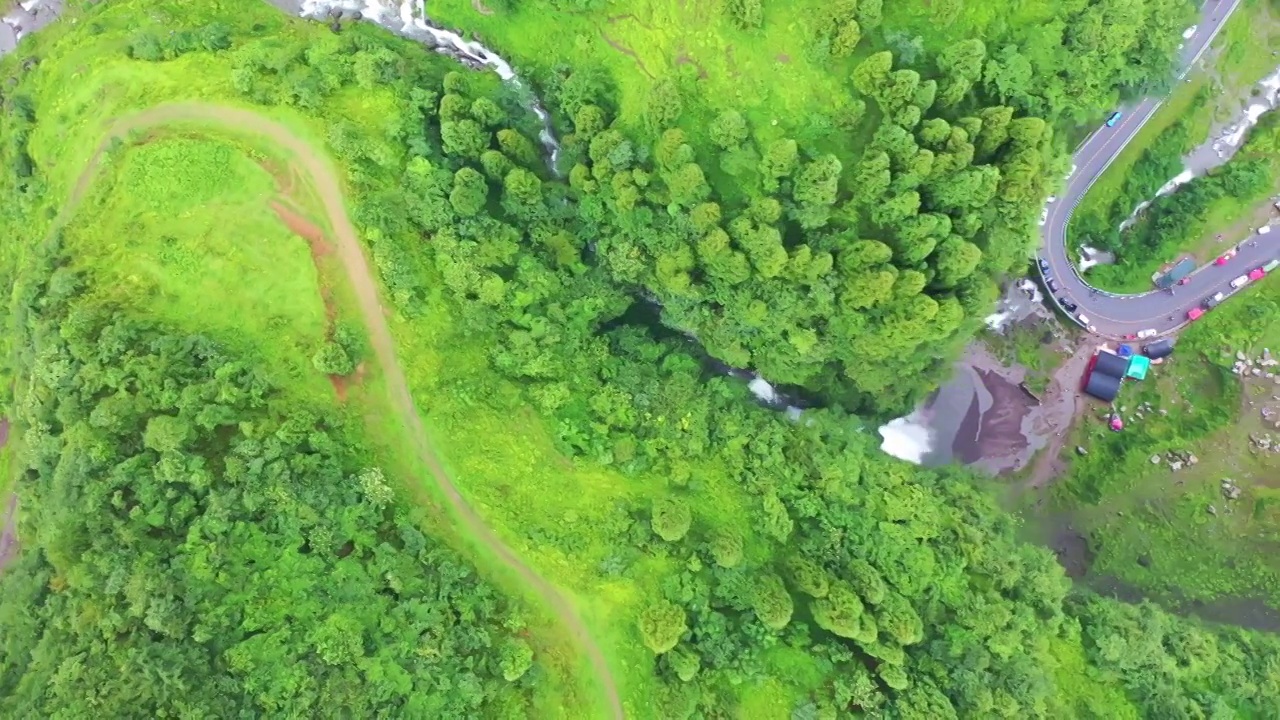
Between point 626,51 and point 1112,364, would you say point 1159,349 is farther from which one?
point 626,51

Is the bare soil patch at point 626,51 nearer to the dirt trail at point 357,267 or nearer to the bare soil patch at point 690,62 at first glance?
the bare soil patch at point 690,62

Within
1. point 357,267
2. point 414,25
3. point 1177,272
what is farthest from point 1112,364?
point 414,25

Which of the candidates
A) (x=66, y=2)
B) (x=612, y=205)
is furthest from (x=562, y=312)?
(x=66, y=2)

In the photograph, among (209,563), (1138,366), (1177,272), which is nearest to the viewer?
(209,563)

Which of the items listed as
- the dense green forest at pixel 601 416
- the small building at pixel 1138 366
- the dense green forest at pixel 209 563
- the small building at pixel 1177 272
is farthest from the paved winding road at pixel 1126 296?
the dense green forest at pixel 209 563

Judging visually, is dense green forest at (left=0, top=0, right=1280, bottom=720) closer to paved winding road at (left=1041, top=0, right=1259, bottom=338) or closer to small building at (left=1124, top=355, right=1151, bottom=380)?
paved winding road at (left=1041, top=0, right=1259, bottom=338)

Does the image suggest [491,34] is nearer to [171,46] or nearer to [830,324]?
[171,46]
